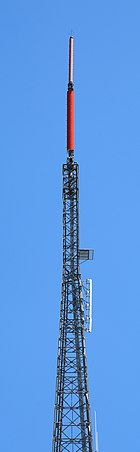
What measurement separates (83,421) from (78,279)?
10577 mm

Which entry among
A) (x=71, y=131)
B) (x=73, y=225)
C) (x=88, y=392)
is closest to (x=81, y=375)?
(x=88, y=392)

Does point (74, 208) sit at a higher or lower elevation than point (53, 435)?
higher

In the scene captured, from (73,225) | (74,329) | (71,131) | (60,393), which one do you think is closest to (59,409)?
(60,393)

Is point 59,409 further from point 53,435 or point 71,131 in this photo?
point 71,131

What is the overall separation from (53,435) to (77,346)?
6.80 meters

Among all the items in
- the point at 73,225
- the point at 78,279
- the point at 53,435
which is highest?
the point at 73,225

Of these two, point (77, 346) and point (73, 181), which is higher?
point (73, 181)

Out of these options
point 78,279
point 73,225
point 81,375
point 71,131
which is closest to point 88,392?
point 81,375

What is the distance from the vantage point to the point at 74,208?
2608 inches

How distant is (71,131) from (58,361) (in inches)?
695

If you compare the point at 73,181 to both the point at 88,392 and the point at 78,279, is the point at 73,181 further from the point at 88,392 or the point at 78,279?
the point at 88,392

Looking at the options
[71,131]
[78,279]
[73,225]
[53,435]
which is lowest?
[53,435]

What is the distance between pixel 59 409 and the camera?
63.1 metres

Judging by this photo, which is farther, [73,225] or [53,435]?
[73,225]
